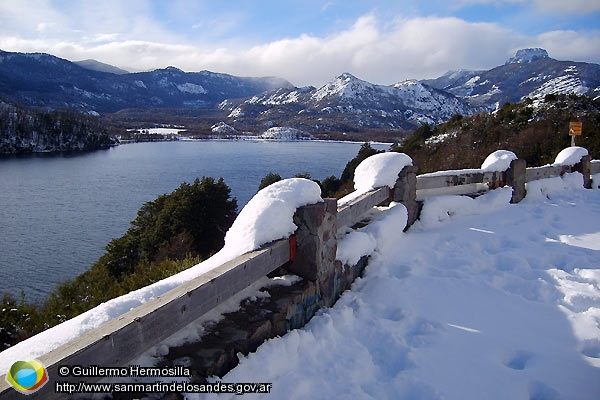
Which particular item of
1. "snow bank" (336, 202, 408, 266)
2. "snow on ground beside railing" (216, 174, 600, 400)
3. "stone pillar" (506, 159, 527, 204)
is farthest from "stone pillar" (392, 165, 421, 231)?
"stone pillar" (506, 159, 527, 204)

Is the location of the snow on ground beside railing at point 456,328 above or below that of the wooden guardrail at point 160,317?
below

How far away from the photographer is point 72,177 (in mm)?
49844

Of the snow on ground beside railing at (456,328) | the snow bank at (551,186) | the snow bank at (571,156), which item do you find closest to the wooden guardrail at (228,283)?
the snow on ground beside railing at (456,328)

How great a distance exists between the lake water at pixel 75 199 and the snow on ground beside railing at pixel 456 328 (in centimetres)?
2093

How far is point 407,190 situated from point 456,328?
3119 millimetres

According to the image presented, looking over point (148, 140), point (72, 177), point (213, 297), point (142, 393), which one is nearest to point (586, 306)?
point (213, 297)

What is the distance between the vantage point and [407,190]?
669 centimetres

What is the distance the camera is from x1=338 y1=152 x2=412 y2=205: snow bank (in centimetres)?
645

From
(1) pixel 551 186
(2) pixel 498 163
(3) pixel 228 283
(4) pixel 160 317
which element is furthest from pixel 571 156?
(4) pixel 160 317

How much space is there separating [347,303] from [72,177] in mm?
53209

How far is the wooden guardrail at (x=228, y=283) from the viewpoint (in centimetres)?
213

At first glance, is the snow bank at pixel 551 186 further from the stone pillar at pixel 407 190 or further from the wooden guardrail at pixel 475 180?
the stone pillar at pixel 407 190

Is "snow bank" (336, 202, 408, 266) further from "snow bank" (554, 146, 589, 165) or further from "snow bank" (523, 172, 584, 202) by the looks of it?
"snow bank" (554, 146, 589, 165)

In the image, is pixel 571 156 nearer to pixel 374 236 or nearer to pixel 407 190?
pixel 407 190
